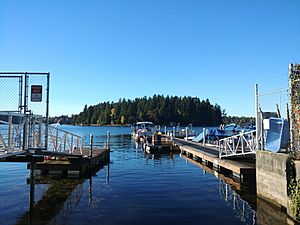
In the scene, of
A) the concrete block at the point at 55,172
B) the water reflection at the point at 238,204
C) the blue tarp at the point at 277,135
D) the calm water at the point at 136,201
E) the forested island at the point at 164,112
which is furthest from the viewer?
the forested island at the point at 164,112

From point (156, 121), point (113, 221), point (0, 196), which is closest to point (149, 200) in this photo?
point (113, 221)

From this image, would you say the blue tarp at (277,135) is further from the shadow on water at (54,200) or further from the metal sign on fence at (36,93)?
the metal sign on fence at (36,93)

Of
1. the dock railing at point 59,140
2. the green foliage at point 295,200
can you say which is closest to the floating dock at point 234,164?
the green foliage at point 295,200

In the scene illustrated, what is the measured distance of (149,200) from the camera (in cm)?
1291

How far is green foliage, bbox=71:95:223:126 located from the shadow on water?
14107 centimetres

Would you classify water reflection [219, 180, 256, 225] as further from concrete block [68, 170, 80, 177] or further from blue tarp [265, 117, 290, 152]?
concrete block [68, 170, 80, 177]

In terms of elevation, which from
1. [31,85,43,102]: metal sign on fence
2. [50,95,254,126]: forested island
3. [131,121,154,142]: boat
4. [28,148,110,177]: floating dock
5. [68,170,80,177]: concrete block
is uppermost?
[50,95,254,126]: forested island

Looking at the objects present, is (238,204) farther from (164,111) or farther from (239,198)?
(164,111)

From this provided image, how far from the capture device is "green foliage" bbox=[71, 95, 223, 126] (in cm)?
16000

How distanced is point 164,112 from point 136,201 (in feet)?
482

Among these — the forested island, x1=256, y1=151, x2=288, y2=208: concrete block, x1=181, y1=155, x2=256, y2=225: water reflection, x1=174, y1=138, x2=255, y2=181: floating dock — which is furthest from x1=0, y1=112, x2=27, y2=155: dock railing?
the forested island

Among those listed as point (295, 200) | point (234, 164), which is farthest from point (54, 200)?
point (234, 164)

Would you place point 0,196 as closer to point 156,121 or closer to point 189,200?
point 189,200

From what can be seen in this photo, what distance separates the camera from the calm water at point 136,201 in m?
10.5
